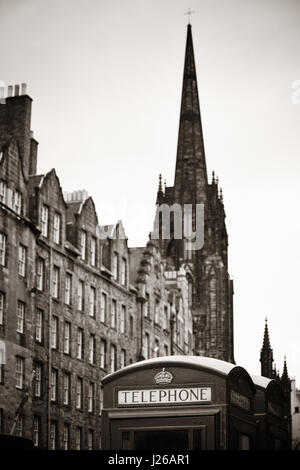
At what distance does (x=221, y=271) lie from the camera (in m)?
93.2

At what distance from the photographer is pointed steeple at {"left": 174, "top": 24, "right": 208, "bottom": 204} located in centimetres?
9994

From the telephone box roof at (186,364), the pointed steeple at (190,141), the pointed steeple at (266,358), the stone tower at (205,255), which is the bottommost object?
the telephone box roof at (186,364)

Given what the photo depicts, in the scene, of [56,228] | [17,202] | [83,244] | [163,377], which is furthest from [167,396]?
[83,244]

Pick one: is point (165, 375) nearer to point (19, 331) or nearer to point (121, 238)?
point (19, 331)

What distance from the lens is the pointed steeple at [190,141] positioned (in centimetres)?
9994

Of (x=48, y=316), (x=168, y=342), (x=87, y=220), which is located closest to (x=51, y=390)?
(x=48, y=316)

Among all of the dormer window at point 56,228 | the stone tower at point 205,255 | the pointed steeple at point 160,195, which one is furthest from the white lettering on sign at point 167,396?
the pointed steeple at point 160,195

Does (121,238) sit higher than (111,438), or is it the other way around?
(121,238)

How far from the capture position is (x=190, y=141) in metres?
104

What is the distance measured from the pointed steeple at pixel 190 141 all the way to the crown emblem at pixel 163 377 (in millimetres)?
77186

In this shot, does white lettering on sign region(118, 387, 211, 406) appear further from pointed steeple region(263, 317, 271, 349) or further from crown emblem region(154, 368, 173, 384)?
pointed steeple region(263, 317, 271, 349)

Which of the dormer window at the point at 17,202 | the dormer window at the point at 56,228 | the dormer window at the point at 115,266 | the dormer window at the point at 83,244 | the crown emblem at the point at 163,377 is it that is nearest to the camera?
the crown emblem at the point at 163,377

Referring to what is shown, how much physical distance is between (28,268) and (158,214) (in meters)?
57.5

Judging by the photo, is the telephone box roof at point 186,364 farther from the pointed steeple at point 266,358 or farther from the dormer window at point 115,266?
the pointed steeple at point 266,358
